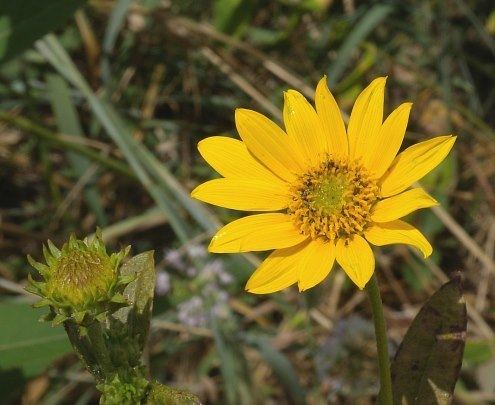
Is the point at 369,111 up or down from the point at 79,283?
up

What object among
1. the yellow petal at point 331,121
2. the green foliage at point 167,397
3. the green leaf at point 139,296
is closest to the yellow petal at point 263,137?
the yellow petal at point 331,121

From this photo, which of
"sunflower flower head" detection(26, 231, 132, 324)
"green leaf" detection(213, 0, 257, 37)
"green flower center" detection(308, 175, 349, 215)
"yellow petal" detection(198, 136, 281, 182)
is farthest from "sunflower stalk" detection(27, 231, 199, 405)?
"green leaf" detection(213, 0, 257, 37)

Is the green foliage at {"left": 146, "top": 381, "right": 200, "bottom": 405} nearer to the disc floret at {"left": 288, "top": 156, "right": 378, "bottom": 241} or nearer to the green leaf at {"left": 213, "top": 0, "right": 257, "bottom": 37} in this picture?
the disc floret at {"left": 288, "top": 156, "right": 378, "bottom": 241}

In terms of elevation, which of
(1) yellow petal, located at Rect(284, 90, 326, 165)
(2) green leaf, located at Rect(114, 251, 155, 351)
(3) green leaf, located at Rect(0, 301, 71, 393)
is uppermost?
(1) yellow petal, located at Rect(284, 90, 326, 165)

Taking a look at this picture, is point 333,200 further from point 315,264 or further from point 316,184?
point 315,264

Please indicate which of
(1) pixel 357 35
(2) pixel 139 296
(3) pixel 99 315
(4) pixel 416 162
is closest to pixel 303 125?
(4) pixel 416 162

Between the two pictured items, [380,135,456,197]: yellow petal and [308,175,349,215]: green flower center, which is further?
[308,175,349,215]: green flower center

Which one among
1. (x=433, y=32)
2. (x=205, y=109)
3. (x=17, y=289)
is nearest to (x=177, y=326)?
(x=17, y=289)
